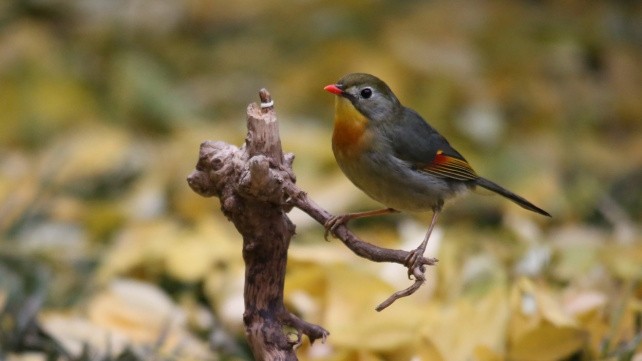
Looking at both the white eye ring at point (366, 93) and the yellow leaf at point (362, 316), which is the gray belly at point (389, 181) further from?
the yellow leaf at point (362, 316)

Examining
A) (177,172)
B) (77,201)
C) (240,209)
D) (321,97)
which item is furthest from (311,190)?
(240,209)

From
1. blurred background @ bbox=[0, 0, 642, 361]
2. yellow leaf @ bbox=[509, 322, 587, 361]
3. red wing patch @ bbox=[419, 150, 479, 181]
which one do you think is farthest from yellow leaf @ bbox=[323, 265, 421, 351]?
red wing patch @ bbox=[419, 150, 479, 181]

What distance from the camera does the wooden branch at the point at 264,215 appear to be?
1.07 meters

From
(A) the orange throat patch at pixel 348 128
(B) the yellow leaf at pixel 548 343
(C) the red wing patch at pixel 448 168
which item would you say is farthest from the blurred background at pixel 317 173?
(A) the orange throat patch at pixel 348 128

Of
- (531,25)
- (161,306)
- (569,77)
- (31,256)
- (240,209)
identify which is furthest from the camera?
(531,25)

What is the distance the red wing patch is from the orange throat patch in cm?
13

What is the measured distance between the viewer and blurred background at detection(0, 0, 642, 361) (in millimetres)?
1639

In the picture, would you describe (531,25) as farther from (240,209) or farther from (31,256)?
(240,209)

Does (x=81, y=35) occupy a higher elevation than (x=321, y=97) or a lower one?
higher

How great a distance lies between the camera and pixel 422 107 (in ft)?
10.0

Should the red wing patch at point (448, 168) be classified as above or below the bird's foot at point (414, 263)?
above

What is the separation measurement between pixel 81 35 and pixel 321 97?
1.08 m

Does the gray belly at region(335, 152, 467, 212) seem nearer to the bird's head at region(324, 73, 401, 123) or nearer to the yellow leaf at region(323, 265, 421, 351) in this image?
the bird's head at region(324, 73, 401, 123)

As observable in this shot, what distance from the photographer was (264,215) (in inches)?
43.3
